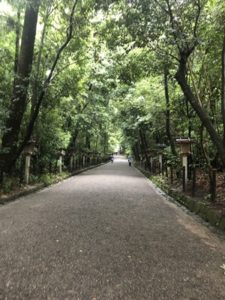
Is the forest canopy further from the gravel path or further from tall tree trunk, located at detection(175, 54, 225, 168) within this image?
the gravel path

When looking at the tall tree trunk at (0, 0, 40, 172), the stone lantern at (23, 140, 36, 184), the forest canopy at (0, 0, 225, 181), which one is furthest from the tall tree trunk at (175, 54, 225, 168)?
the stone lantern at (23, 140, 36, 184)

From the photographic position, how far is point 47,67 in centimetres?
1332

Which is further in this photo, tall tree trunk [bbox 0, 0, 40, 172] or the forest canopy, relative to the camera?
tall tree trunk [bbox 0, 0, 40, 172]

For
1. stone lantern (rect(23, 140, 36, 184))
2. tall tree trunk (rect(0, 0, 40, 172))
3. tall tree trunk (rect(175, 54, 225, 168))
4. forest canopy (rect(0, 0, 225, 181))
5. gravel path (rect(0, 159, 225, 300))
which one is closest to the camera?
gravel path (rect(0, 159, 225, 300))

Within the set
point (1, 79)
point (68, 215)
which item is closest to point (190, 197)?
point (68, 215)

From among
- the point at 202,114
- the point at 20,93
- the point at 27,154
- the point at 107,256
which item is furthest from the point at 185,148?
the point at 107,256

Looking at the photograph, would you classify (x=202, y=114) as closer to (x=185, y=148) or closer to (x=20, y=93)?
(x=185, y=148)

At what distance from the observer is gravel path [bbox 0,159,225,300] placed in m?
3.51

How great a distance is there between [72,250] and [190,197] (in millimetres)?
5598

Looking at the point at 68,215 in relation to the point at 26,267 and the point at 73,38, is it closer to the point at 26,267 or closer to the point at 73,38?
the point at 26,267

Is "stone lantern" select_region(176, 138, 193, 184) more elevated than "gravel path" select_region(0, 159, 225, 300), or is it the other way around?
"stone lantern" select_region(176, 138, 193, 184)

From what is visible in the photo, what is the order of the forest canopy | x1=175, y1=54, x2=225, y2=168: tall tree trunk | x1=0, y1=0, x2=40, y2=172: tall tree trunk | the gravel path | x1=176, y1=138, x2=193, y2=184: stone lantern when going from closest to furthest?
the gravel path → x1=175, y1=54, x2=225, y2=168: tall tree trunk → the forest canopy → x1=0, y1=0, x2=40, y2=172: tall tree trunk → x1=176, y1=138, x2=193, y2=184: stone lantern

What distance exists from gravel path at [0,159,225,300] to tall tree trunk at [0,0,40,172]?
3.98m

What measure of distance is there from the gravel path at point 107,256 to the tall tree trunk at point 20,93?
398 centimetres
